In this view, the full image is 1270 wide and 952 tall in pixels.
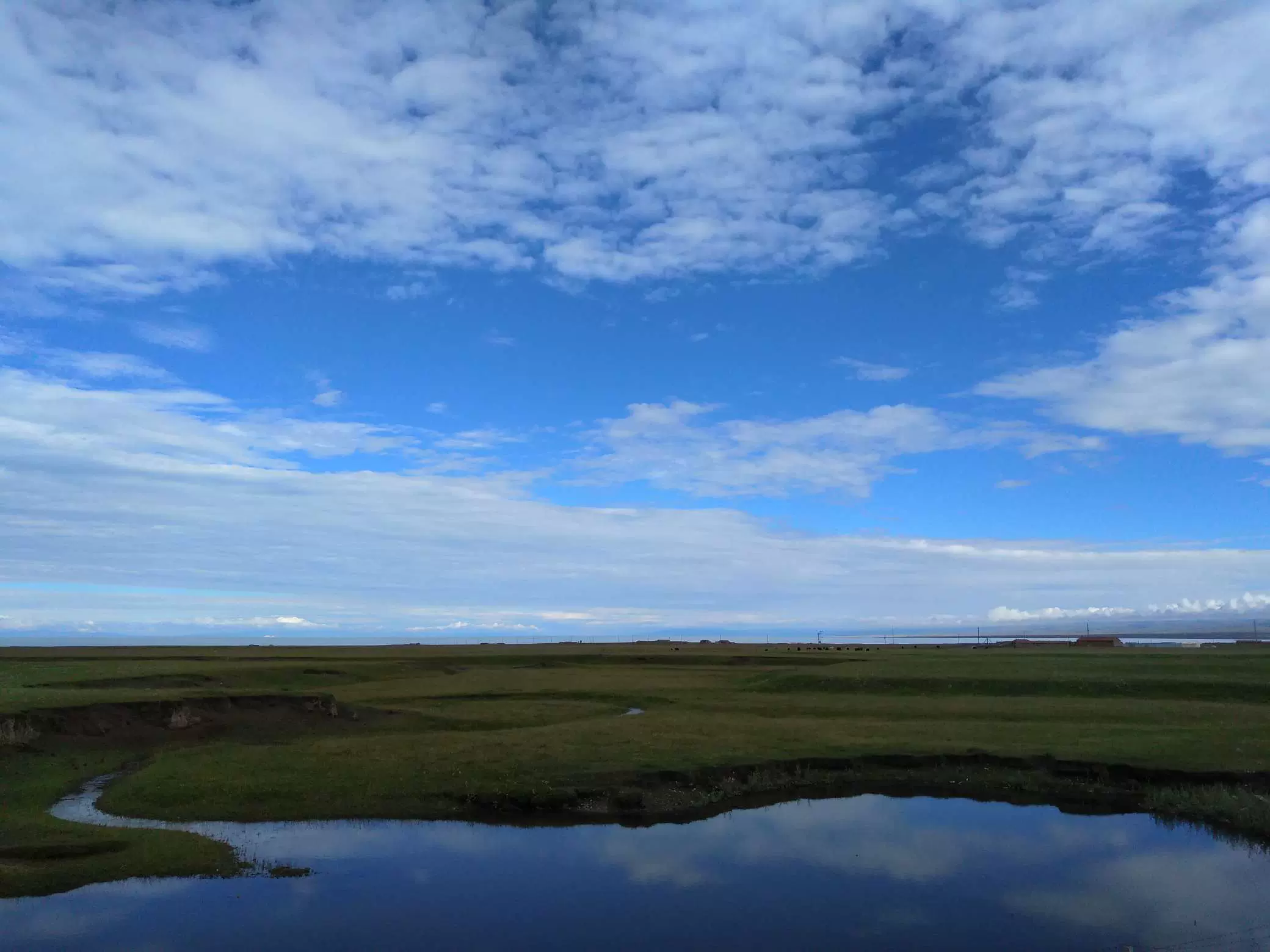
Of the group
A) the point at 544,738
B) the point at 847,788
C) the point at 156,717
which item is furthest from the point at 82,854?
the point at 847,788

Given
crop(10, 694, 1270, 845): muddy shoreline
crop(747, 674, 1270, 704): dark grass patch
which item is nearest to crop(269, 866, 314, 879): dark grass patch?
crop(10, 694, 1270, 845): muddy shoreline

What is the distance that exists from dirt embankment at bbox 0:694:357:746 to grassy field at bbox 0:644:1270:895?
0.90 ft

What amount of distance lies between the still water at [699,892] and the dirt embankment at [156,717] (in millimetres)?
12591

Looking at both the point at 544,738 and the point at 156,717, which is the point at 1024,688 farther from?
the point at 156,717

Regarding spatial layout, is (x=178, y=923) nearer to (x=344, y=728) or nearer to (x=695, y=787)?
(x=695, y=787)

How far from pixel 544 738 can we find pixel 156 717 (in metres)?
21.5

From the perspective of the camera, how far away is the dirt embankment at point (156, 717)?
127 ft

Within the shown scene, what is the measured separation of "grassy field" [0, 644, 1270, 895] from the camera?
29359 mm

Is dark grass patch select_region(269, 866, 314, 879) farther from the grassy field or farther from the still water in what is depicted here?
the grassy field

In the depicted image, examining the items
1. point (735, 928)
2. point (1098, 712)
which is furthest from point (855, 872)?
point (1098, 712)

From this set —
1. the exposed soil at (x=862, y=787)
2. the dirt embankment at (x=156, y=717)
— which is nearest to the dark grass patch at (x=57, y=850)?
the exposed soil at (x=862, y=787)

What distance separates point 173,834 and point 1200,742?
41.3 meters

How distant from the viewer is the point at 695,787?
108 ft

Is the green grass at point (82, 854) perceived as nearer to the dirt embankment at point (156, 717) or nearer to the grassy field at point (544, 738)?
the grassy field at point (544, 738)
